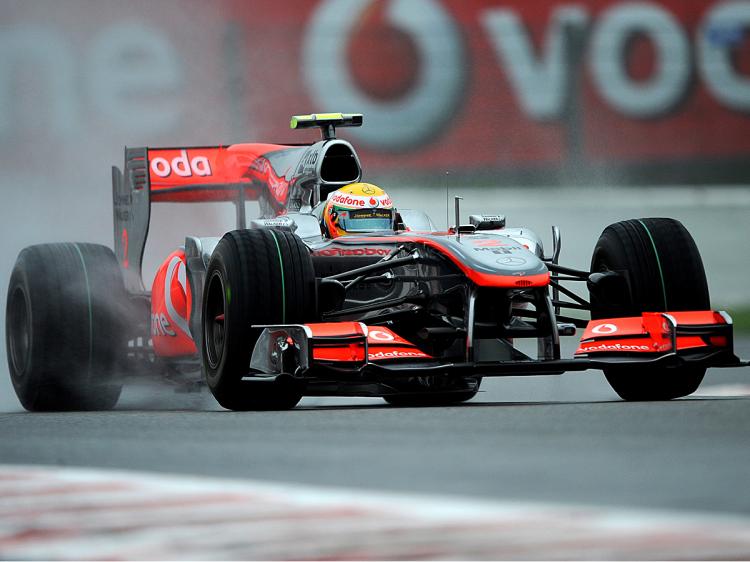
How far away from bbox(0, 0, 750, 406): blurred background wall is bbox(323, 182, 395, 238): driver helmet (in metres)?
8.15

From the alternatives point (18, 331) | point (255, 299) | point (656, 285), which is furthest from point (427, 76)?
point (255, 299)

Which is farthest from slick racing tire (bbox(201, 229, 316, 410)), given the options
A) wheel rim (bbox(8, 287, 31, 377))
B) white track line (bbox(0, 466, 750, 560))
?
white track line (bbox(0, 466, 750, 560))

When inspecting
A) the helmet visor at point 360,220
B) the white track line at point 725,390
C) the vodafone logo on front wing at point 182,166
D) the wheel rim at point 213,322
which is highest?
the vodafone logo on front wing at point 182,166

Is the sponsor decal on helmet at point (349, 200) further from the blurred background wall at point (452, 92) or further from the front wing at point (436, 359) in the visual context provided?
the blurred background wall at point (452, 92)

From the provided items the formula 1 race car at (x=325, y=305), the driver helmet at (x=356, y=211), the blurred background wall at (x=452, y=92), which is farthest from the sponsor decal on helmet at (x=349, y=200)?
the blurred background wall at (x=452, y=92)

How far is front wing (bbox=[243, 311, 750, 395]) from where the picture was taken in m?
9.27

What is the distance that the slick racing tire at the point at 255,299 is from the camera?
9602 mm

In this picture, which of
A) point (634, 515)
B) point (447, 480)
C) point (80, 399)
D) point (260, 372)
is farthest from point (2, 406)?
point (634, 515)

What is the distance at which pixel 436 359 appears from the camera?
9.58m

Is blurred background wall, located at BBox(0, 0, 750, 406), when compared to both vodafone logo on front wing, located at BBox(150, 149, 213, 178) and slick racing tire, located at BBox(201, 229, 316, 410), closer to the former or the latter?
vodafone logo on front wing, located at BBox(150, 149, 213, 178)

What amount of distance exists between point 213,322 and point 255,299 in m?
0.84

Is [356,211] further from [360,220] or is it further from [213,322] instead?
[213,322]

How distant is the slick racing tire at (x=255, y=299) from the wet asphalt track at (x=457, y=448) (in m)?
0.32

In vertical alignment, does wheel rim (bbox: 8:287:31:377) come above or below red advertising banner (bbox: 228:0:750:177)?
below
